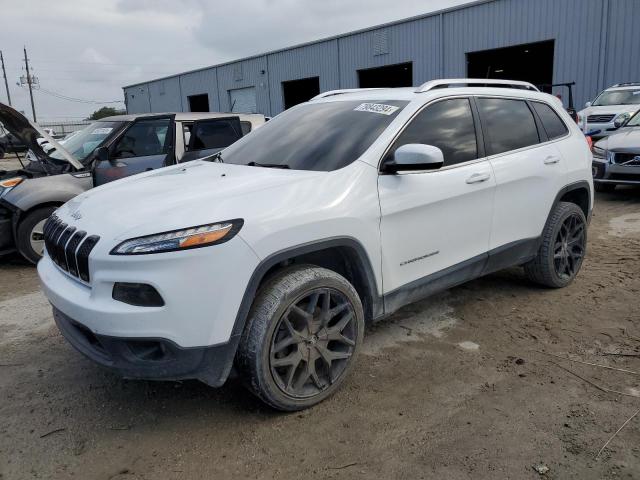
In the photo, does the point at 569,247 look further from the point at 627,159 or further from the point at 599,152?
the point at 599,152

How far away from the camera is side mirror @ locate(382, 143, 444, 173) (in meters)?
2.97

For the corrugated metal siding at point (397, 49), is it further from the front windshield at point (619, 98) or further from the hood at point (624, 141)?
the hood at point (624, 141)

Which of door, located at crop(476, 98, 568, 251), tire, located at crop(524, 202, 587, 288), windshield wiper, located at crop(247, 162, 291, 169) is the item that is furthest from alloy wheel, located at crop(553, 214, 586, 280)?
windshield wiper, located at crop(247, 162, 291, 169)

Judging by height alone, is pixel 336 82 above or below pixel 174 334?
above

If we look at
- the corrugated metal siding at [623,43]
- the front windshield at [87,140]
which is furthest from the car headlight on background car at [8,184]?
the corrugated metal siding at [623,43]

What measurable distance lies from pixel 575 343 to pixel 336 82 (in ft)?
76.9

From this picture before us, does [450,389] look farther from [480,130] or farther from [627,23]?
[627,23]

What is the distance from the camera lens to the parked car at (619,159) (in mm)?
8383

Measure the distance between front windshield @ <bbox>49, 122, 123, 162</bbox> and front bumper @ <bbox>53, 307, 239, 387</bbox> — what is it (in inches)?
181

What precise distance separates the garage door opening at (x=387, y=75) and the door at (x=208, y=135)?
17183mm

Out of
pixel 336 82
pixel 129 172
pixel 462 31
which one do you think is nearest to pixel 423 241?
pixel 129 172

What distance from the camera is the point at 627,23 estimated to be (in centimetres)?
1598

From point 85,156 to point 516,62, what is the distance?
25.1 m

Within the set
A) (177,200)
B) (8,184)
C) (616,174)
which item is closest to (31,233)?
(8,184)
